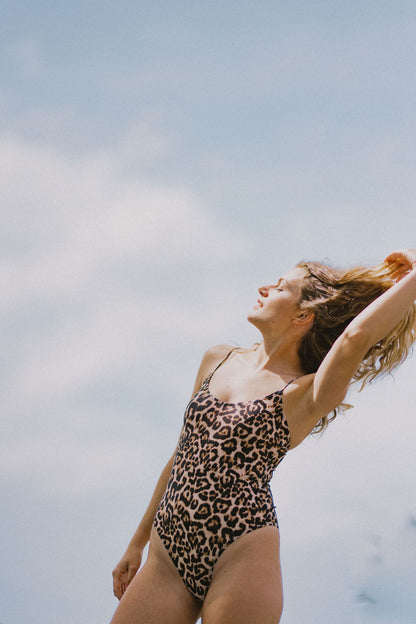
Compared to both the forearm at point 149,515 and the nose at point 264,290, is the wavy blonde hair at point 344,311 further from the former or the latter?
the forearm at point 149,515

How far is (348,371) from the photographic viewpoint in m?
3.10

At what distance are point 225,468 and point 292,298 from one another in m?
0.91

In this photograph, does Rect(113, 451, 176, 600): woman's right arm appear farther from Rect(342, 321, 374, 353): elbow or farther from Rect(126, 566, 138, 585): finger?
Rect(342, 321, 374, 353): elbow

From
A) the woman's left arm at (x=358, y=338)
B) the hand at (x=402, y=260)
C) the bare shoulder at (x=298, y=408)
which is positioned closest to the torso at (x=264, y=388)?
the bare shoulder at (x=298, y=408)

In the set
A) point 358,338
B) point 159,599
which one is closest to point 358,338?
point 358,338

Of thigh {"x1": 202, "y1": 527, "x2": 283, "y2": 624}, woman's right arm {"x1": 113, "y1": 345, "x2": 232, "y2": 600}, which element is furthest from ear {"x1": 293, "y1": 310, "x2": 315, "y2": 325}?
thigh {"x1": 202, "y1": 527, "x2": 283, "y2": 624}

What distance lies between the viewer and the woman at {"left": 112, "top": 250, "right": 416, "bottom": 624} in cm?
301

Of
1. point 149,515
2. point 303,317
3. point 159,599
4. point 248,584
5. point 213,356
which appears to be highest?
point 213,356

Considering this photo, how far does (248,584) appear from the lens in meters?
2.88

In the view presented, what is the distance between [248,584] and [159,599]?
1.44ft

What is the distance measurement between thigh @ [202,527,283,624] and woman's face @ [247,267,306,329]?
98 centimetres

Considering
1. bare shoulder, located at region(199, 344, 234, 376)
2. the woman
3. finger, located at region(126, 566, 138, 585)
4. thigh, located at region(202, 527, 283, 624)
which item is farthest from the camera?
bare shoulder, located at region(199, 344, 234, 376)

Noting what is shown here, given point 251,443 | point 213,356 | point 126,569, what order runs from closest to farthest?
point 251,443, point 126,569, point 213,356

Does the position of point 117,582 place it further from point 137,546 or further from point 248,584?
point 248,584
